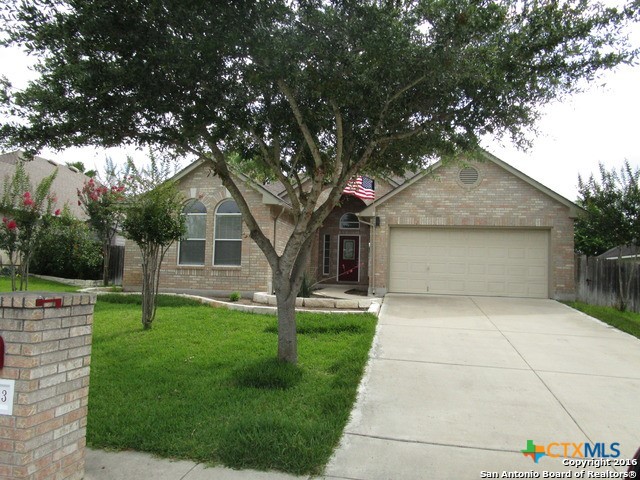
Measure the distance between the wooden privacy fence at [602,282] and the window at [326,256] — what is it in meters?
8.83

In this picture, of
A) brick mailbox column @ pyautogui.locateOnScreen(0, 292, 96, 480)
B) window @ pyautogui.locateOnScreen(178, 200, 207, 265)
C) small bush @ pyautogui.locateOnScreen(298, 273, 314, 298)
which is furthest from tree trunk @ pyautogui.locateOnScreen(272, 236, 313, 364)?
window @ pyautogui.locateOnScreen(178, 200, 207, 265)

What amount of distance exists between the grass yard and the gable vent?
7.14 meters

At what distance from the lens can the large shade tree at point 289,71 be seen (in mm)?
5344

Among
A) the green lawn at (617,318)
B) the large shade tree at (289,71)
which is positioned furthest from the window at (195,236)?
the green lawn at (617,318)

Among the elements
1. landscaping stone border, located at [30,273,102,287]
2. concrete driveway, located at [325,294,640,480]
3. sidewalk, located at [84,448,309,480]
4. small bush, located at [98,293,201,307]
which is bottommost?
sidewalk, located at [84,448,309,480]

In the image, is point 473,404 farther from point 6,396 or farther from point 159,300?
point 159,300

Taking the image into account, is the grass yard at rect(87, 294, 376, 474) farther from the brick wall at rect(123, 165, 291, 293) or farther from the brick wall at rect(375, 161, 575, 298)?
the brick wall at rect(375, 161, 575, 298)

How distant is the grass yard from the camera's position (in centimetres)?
398

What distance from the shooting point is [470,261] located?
47.1ft

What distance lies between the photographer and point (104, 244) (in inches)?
656

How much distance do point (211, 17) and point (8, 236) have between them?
296 inches

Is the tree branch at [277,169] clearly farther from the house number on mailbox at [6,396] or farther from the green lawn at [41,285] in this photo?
the green lawn at [41,285]

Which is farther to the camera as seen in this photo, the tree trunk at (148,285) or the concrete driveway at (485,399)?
the tree trunk at (148,285)

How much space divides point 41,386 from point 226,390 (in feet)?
8.08
